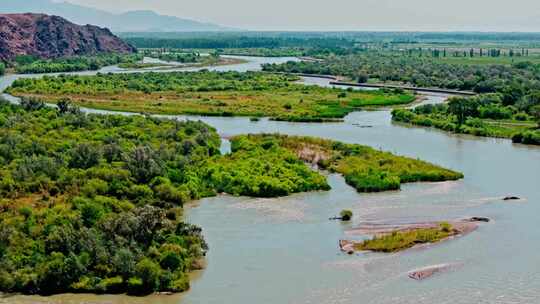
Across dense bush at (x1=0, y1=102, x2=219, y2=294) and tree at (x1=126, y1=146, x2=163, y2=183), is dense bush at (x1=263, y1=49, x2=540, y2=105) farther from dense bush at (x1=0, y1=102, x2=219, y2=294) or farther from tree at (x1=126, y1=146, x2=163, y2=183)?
tree at (x1=126, y1=146, x2=163, y2=183)

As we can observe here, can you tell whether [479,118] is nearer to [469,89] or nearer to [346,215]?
[469,89]

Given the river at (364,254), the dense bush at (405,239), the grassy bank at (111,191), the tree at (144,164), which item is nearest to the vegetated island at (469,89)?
the river at (364,254)

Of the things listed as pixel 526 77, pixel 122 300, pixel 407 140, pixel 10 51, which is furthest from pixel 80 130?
pixel 10 51

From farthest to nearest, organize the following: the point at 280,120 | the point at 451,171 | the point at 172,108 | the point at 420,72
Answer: the point at 420,72 < the point at 172,108 < the point at 280,120 < the point at 451,171

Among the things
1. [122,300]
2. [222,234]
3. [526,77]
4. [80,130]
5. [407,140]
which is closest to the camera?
[122,300]

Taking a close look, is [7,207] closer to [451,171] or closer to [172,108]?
[451,171]

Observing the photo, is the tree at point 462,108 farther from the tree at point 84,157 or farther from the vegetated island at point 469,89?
the tree at point 84,157

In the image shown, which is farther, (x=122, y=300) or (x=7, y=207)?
(x=7, y=207)
